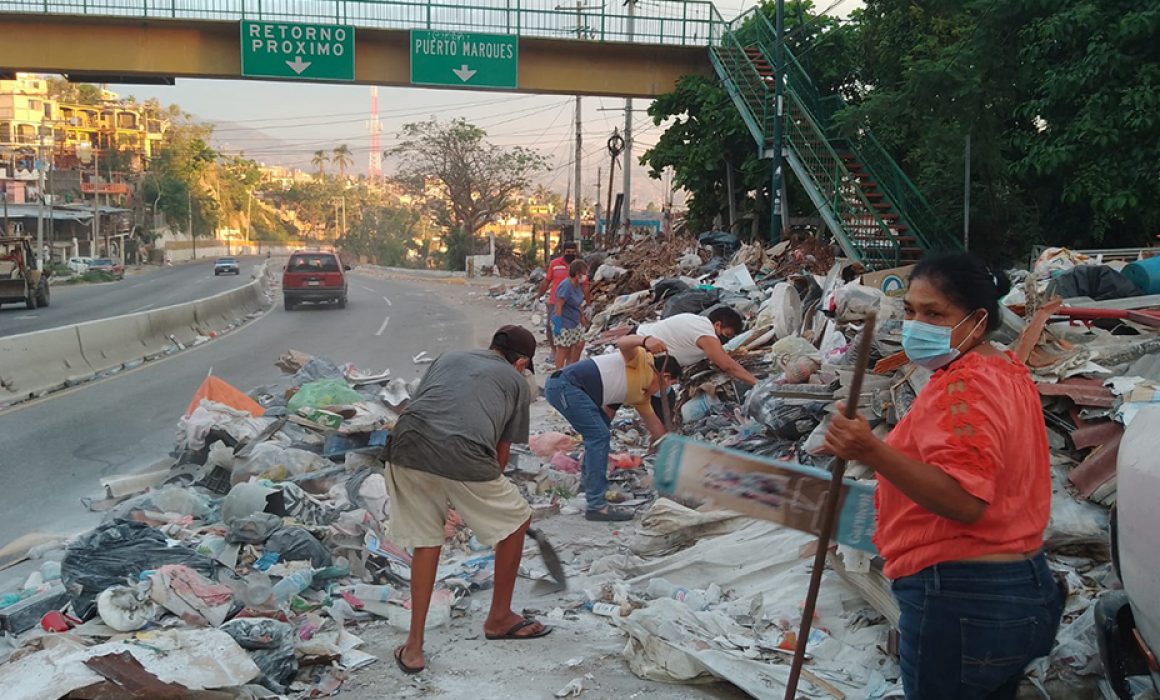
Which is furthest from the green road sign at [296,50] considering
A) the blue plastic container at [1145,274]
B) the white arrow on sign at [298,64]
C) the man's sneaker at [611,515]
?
the man's sneaker at [611,515]

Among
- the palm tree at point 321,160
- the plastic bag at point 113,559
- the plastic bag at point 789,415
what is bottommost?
the plastic bag at point 113,559

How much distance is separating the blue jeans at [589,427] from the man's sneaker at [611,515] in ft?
0.12

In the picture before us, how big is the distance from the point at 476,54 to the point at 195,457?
55.8 feet

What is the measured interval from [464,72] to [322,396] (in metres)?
15.7

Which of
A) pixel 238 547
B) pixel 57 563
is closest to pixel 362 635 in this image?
pixel 238 547

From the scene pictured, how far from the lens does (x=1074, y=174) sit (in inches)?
519

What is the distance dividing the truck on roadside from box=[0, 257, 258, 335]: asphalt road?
438 mm

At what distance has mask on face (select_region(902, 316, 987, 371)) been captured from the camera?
100 inches

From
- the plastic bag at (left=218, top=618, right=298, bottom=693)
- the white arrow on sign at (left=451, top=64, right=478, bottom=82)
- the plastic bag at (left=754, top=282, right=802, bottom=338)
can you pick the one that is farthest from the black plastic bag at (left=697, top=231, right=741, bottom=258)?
the plastic bag at (left=218, top=618, right=298, bottom=693)

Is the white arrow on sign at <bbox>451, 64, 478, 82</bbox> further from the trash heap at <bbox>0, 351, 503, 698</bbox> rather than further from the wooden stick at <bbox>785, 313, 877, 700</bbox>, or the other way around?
the wooden stick at <bbox>785, 313, 877, 700</bbox>

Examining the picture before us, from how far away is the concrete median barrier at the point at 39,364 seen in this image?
38.2ft

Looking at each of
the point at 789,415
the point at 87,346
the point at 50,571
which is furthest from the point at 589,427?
the point at 87,346

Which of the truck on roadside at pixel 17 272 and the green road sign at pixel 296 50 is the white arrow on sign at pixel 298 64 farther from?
the truck on roadside at pixel 17 272

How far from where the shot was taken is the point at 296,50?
2209 cm
